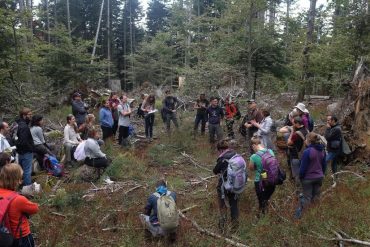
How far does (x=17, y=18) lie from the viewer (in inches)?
488

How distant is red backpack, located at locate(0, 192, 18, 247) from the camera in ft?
12.8

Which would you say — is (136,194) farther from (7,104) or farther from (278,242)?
(7,104)

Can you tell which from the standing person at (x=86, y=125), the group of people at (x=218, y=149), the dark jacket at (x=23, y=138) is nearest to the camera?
the group of people at (x=218, y=149)

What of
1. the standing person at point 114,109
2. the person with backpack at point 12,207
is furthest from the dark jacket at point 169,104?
the person with backpack at point 12,207

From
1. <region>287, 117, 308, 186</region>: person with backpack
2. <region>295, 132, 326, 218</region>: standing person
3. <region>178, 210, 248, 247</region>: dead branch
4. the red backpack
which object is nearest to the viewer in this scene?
the red backpack

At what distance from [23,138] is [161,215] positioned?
4.11m

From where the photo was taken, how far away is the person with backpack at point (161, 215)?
6.07 m

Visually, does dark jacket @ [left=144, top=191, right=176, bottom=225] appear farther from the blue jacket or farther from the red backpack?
the blue jacket

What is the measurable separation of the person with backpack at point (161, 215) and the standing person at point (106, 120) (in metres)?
5.76

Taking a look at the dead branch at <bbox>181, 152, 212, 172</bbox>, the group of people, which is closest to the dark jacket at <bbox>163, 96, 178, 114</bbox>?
the group of people

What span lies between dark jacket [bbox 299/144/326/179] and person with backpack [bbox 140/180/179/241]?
7.78ft

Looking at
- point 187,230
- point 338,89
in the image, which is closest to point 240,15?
point 338,89

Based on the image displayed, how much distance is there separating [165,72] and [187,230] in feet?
89.6

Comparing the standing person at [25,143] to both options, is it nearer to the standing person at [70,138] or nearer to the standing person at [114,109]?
the standing person at [70,138]
